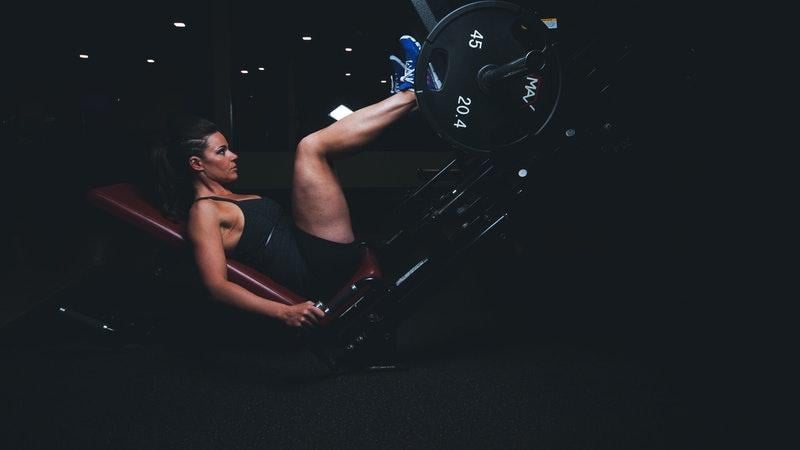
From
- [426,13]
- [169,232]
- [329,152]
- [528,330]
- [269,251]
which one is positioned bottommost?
[528,330]

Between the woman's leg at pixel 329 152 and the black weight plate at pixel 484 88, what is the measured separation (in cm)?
23

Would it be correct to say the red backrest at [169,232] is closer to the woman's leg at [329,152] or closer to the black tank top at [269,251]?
the black tank top at [269,251]

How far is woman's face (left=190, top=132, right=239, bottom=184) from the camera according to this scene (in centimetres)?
215

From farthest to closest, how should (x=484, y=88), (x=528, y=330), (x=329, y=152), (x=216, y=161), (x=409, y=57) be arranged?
(x=528, y=330), (x=216, y=161), (x=329, y=152), (x=409, y=57), (x=484, y=88)

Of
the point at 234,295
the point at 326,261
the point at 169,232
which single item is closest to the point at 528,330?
the point at 326,261

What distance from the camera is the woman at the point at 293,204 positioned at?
2.01 meters

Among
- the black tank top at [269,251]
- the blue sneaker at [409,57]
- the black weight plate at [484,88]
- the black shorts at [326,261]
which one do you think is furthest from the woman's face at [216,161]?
the black weight plate at [484,88]

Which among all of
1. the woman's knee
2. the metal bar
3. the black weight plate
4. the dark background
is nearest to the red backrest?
the dark background

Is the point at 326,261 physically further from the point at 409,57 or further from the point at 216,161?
the point at 409,57

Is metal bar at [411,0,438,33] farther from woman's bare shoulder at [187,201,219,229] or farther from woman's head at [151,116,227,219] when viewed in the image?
woman's bare shoulder at [187,201,219,229]

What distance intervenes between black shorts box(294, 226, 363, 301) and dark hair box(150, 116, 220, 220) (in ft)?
1.53

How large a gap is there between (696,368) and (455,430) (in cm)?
103

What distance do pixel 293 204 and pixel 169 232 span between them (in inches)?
18.9

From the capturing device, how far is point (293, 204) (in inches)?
83.3
